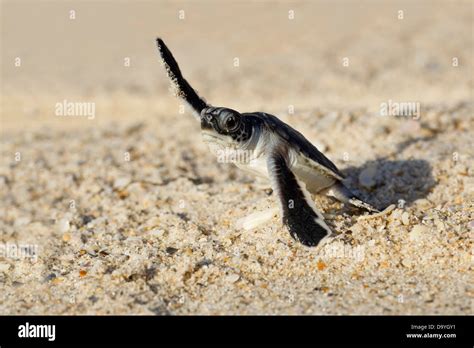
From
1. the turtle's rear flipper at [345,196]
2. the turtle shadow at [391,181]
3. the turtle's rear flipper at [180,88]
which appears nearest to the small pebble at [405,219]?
the turtle's rear flipper at [345,196]

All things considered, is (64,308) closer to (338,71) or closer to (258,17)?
(338,71)

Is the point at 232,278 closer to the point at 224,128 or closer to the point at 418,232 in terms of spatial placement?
the point at 224,128

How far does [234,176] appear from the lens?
12.3ft

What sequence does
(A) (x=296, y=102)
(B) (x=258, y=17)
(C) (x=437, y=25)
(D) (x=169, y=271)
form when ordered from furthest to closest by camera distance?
(B) (x=258, y=17), (C) (x=437, y=25), (A) (x=296, y=102), (D) (x=169, y=271)

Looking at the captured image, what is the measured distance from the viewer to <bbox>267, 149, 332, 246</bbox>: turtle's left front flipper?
7.72 ft

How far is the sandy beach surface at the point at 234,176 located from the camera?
2352mm

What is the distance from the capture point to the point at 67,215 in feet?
10.9

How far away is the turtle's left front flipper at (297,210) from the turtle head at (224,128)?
0.61 feet

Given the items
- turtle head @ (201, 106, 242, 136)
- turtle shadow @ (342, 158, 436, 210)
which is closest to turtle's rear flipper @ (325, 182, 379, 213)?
turtle shadow @ (342, 158, 436, 210)

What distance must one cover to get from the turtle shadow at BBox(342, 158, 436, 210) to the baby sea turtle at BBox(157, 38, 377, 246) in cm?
39

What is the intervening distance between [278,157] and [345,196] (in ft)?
1.35

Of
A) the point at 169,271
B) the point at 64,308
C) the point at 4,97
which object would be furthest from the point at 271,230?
the point at 4,97

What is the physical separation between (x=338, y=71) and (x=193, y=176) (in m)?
3.43

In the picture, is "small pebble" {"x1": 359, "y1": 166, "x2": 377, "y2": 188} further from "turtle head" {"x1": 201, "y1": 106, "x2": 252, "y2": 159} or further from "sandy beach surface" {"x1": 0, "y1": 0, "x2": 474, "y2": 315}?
"turtle head" {"x1": 201, "y1": 106, "x2": 252, "y2": 159}
